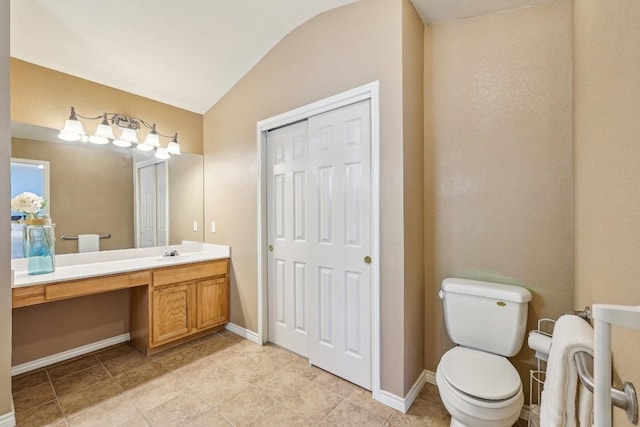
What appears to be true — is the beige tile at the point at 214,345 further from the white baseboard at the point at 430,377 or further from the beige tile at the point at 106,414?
the white baseboard at the point at 430,377

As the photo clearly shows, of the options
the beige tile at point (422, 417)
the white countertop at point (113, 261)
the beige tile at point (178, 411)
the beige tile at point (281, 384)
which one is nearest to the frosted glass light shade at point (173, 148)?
the white countertop at point (113, 261)

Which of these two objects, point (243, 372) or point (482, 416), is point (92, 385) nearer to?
point (243, 372)

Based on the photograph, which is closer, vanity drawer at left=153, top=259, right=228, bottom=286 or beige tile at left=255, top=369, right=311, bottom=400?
beige tile at left=255, top=369, right=311, bottom=400

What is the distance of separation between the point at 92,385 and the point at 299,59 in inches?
117

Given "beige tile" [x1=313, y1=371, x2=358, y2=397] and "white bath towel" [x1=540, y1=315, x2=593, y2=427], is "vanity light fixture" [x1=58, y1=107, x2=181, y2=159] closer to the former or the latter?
"beige tile" [x1=313, y1=371, x2=358, y2=397]

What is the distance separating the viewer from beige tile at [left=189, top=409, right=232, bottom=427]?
1.67 metres

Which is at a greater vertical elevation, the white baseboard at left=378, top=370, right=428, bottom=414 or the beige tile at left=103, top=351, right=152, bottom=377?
the white baseboard at left=378, top=370, right=428, bottom=414

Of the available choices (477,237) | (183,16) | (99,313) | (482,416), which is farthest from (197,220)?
(482,416)

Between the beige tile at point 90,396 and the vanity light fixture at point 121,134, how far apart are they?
6.44 ft

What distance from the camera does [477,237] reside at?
1879mm

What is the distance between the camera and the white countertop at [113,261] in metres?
1.99

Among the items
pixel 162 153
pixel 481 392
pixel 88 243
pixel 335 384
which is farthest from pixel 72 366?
pixel 481 392

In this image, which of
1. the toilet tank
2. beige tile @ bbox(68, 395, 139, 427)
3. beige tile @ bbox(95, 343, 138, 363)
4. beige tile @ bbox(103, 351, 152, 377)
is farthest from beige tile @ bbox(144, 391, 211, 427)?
the toilet tank

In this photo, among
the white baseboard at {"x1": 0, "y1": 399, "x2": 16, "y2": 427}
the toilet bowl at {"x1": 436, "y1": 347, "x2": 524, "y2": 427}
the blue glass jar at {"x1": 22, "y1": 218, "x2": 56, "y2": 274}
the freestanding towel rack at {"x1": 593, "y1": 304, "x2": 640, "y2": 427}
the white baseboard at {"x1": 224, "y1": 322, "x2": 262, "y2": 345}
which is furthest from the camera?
the white baseboard at {"x1": 224, "y1": 322, "x2": 262, "y2": 345}
